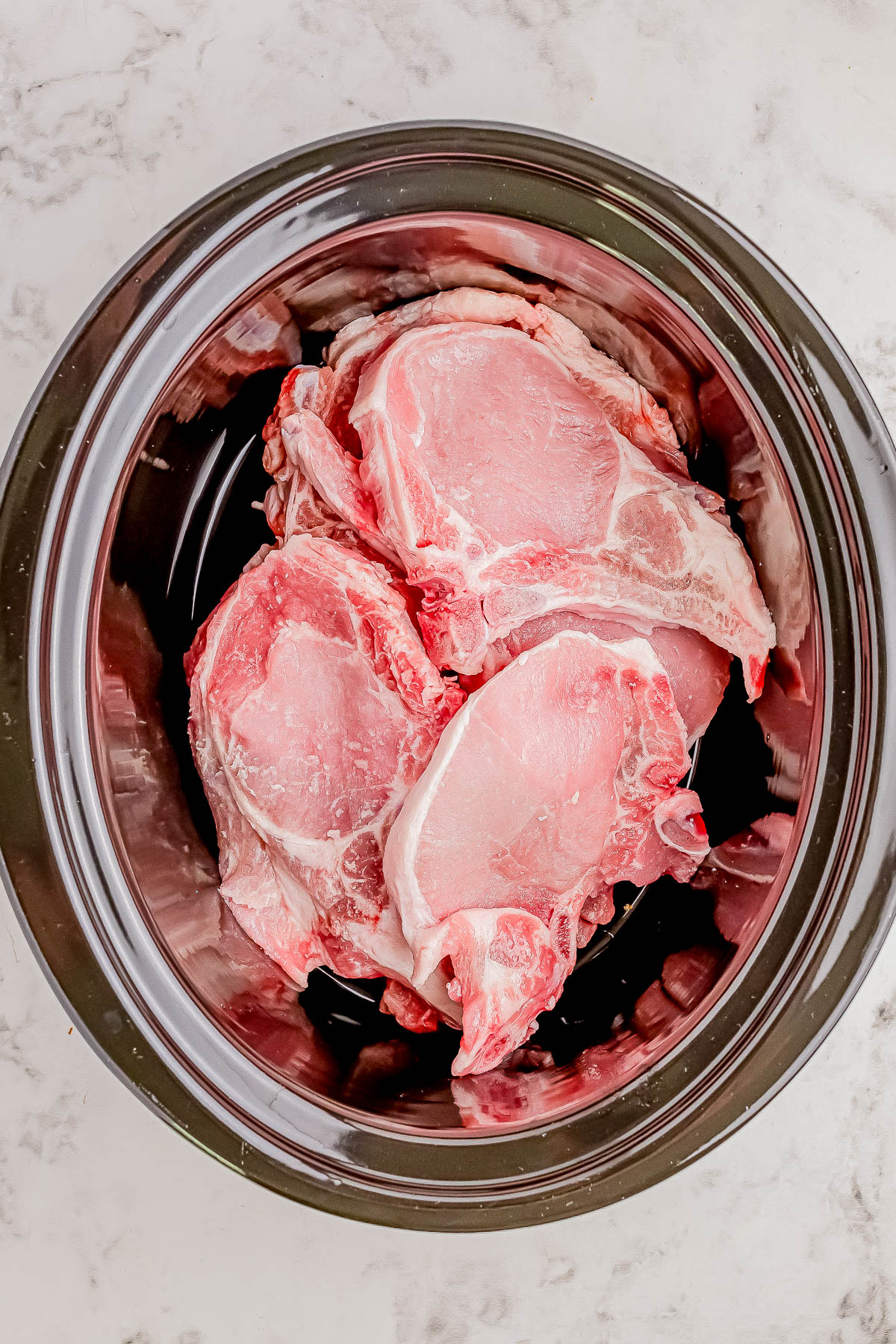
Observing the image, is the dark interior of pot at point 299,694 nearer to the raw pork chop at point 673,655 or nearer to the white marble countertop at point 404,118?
the raw pork chop at point 673,655

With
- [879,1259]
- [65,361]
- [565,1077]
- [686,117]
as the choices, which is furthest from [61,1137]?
[686,117]

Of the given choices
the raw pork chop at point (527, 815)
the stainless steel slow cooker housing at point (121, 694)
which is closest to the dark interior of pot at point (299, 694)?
the stainless steel slow cooker housing at point (121, 694)

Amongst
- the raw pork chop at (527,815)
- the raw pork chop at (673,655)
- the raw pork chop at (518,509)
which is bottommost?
the raw pork chop at (527,815)

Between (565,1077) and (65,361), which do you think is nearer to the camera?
(65,361)

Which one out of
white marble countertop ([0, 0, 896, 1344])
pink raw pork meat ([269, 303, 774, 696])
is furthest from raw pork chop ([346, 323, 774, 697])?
white marble countertop ([0, 0, 896, 1344])

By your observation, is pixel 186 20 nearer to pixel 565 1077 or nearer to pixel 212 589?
pixel 212 589

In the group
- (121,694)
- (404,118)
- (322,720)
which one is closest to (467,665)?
(322,720)

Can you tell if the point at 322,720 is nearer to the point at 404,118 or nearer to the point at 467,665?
the point at 467,665
